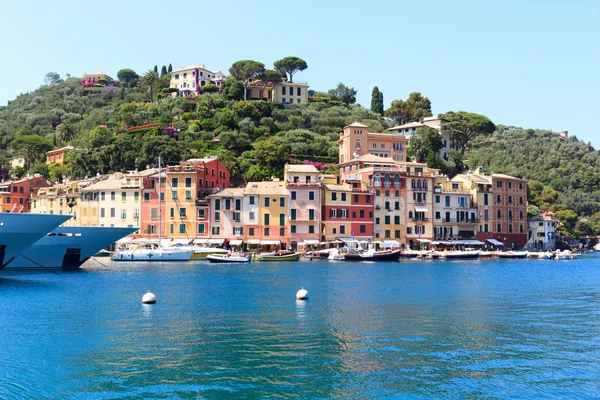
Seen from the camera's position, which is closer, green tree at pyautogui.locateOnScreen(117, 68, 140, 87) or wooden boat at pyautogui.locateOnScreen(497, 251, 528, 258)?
wooden boat at pyautogui.locateOnScreen(497, 251, 528, 258)

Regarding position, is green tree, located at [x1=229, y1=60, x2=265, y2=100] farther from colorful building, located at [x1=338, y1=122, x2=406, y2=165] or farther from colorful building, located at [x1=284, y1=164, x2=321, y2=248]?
colorful building, located at [x1=284, y1=164, x2=321, y2=248]

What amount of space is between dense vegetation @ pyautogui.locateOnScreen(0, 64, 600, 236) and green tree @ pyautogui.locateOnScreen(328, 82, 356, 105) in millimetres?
273

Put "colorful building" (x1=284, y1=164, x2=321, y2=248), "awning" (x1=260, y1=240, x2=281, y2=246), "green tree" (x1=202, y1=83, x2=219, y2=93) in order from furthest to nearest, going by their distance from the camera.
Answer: "green tree" (x1=202, y1=83, x2=219, y2=93) → "colorful building" (x1=284, y1=164, x2=321, y2=248) → "awning" (x1=260, y1=240, x2=281, y2=246)

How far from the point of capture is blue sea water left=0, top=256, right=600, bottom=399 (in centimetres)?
1897

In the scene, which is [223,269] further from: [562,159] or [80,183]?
[562,159]

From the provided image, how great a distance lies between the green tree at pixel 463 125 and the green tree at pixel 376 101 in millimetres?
14603

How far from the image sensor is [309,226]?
8262 centimetres

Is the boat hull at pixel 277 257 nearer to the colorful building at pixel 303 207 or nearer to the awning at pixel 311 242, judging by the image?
the awning at pixel 311 242

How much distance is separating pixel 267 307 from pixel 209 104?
92159 mm

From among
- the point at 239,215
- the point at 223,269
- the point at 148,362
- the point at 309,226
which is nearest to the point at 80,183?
the point at 239,215

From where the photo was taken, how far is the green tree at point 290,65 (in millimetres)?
137250

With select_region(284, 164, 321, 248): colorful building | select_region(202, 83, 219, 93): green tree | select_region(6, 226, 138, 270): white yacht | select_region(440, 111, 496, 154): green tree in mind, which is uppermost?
select_region(202, 83, 219, 93): green tree

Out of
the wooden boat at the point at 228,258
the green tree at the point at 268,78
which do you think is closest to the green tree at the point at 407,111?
the green tree at the point at 268,78

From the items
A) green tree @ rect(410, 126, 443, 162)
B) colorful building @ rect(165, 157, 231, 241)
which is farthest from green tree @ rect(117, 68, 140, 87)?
colorful building @ rect(165, 157, 231, 241)
